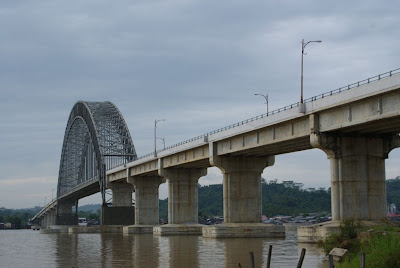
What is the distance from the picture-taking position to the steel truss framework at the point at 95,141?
137 m

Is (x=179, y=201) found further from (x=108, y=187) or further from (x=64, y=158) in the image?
(x=64, y=158)

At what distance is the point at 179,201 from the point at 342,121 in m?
44.3

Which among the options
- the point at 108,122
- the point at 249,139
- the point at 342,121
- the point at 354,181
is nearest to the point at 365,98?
the point at 342,121

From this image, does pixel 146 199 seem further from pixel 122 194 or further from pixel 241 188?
pixel 241 188

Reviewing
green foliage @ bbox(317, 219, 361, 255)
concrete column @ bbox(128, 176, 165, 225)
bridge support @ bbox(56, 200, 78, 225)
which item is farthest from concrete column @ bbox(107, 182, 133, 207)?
green foliage @ bbox(317, 219, 361, 255)

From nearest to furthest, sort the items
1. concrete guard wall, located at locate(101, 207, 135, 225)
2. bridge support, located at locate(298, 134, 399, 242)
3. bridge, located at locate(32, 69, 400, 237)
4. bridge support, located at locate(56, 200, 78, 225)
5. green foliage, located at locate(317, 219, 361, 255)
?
green foliage, located at locate(317, 219, 361, 255)
bridge, located at locate(32, 69, 400, 237)
bridge support, located at locate(298, 134, 399, 242)
concrete guard wall, located at locate(101, 207, 135, 225)
bridge support, located at locate(56, 200, 78, 225)

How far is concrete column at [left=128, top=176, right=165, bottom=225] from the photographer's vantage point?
351ft

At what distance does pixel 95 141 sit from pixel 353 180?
100 metres

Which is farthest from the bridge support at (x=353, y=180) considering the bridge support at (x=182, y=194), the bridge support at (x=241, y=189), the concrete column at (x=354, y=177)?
the bridge support at (x=182, y=194)

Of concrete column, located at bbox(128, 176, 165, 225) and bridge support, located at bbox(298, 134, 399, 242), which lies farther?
concrete column, located at bbox(128, 176, 165, 225)

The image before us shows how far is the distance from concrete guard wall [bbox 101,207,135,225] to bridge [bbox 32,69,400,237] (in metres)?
10.3

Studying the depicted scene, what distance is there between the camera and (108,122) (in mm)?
146500

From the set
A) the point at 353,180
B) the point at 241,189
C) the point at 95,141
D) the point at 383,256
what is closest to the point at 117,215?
the point at 95,141

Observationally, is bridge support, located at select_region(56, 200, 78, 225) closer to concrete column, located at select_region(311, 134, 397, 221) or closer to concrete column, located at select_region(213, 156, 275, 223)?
concrete column, located at select_region(213, 156, 275, 223)
